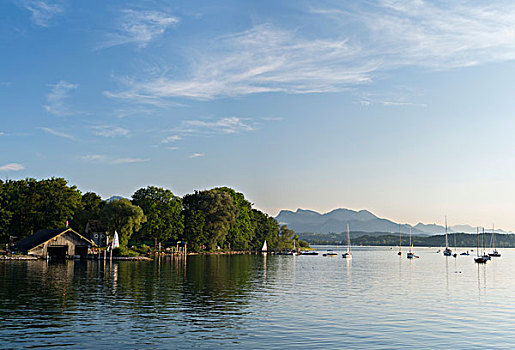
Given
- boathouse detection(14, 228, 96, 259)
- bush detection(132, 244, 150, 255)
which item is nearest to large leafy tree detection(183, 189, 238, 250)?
bush detection(132, 244, 150, 255)

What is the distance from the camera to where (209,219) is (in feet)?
516

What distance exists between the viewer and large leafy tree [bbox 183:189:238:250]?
15000 cm

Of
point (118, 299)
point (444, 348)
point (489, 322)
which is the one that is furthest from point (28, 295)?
point (489, 322)

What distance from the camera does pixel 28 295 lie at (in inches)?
1638

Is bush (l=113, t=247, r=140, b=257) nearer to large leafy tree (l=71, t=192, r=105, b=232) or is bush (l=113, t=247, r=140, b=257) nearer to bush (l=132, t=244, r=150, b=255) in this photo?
bush (l=132, t=244, r=150, b=255)

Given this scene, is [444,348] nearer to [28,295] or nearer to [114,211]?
[28,295]

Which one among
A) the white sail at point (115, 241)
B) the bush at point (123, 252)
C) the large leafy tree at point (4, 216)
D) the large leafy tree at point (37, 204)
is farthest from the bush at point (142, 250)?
the large leafy tree at point (4, 216)

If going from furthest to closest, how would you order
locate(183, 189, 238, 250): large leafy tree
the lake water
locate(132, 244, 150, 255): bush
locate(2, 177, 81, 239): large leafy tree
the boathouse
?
locate(183, 189, 238, 250): large leafy tree < locate(132, 244, 150, 255): bush < locate(2, 177, 81, 239): large leafy tree < the boathouse < the lake water

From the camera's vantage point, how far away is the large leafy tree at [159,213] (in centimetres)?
13562

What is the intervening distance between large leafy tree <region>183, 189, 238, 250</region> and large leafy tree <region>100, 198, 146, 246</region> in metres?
34.5

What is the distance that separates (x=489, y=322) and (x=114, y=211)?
318ft

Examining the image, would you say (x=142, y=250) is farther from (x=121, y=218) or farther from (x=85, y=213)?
(x=85, y=213)

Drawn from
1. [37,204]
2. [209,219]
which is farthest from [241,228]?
[37,204]

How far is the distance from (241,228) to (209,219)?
26895 millimetres
